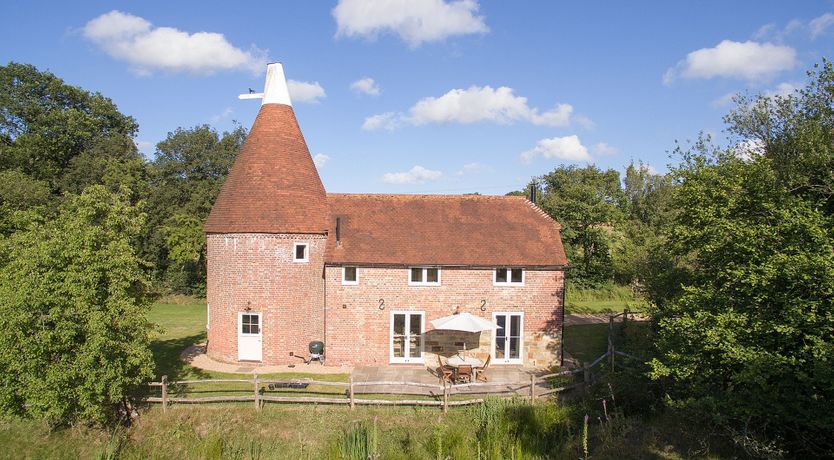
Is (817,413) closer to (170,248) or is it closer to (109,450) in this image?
(109,450)

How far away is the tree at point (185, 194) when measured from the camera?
3656cm

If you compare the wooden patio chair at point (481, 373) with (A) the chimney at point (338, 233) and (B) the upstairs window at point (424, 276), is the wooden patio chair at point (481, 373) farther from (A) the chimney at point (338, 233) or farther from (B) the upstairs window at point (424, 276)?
(A) the chimney at point (338, 233)

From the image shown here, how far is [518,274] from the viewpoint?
17.9 meters

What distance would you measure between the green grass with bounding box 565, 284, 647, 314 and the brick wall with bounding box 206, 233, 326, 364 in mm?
18440

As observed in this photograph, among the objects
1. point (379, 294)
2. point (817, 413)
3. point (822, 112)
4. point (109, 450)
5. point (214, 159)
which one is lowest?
point (109, 450)

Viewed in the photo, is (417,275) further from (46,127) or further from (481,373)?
(46,127)

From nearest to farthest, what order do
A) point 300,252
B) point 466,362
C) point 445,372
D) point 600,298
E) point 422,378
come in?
1. point 466,362
2. point 445,372
3. point 422,378
4. point 300,252
5. point 600,298

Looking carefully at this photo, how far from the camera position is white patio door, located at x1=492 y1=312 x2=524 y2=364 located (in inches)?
702

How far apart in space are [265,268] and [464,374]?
8.17 m

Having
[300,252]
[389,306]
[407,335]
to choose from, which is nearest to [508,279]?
[407,335]

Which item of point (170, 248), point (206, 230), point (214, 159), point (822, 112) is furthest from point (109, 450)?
point (214, 159)

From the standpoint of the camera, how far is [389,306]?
17.7 meters

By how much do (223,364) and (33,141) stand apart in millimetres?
34629

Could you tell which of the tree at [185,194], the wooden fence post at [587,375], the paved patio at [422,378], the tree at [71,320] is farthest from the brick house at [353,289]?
the tree at [185,194]
